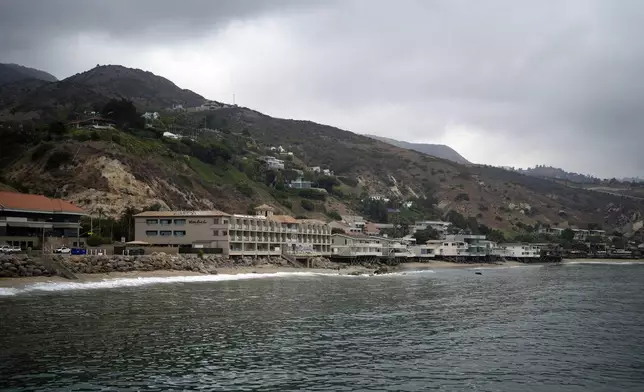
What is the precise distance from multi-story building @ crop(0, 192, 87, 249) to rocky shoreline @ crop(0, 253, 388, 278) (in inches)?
524

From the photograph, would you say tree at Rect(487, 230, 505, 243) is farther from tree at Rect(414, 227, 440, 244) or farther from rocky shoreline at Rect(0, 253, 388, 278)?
rocky shoreline at Rect(0, 253, 388, 278)

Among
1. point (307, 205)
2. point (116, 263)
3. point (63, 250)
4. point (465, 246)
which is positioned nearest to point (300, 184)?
point (307, 205)

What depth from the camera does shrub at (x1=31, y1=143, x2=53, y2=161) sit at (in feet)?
357

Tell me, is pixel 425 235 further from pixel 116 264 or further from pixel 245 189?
pixel 116 264

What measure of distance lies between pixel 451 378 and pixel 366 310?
69.4 feet

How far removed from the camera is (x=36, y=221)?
76438mm

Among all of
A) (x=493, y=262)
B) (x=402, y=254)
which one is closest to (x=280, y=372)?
(x=402, y=254)

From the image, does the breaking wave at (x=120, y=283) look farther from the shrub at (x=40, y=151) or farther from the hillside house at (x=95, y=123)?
the hillside house at (x=95, y=123)

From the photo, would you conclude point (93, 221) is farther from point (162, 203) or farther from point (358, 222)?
point (358, 222)

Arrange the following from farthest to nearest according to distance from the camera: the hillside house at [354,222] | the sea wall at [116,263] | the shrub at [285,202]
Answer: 1. the shrub at [285,202]
2. the hillside house at [354,222]
3. the sea wall at [116,263]

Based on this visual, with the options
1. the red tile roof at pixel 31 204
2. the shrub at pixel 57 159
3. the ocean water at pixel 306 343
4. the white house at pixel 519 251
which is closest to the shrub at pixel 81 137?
the shrub at pixel 57 159

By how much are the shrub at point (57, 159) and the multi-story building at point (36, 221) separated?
26.6 metres

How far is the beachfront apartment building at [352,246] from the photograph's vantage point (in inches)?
4920

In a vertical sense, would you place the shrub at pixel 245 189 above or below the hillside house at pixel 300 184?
below
